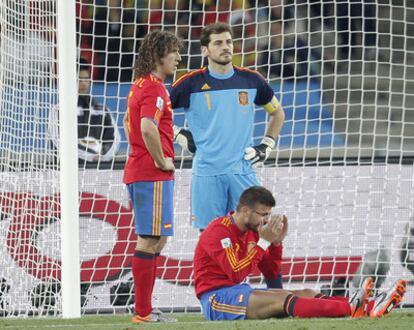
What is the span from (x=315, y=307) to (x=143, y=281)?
963 millimetres

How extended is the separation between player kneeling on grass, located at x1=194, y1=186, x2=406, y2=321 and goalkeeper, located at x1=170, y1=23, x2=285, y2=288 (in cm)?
76

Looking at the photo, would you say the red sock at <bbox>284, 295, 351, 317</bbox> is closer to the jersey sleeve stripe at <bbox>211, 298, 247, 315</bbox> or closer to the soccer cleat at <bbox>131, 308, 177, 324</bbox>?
the jersey sleeve stripe at <bbox>211, 298, 247, 315</bbox>

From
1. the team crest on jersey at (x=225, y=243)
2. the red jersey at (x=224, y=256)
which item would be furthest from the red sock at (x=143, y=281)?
the team crest on jersey at (x=225, y=243)

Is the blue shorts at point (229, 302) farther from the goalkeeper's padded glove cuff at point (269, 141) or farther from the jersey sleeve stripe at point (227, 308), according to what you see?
the goalkeeper's padded glove cuff at point (269, 141)

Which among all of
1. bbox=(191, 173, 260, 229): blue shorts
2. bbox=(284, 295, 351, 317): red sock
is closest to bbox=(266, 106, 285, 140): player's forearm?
bbox=(191, 173, 260, 229): blue shorts

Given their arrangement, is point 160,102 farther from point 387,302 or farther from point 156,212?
point 387,302

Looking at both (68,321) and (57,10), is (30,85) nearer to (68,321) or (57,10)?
(57,10)

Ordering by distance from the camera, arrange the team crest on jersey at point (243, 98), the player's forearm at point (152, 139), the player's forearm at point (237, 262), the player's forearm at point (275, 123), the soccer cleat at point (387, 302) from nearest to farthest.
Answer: the player's forearm at point (237, 262) < the soccer cleat at point (387, 302) < the player's forearm at point (152, 139) < the team crest on jersey at point (243, 98) < the player's forearm at point (275, 123)

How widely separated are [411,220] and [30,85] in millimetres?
3059

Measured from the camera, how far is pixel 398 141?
31.3ft

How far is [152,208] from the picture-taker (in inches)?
247

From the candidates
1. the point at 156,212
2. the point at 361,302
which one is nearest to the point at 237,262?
the point at 156,212

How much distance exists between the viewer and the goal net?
780 centimetres

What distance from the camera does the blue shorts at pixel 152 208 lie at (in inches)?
247
